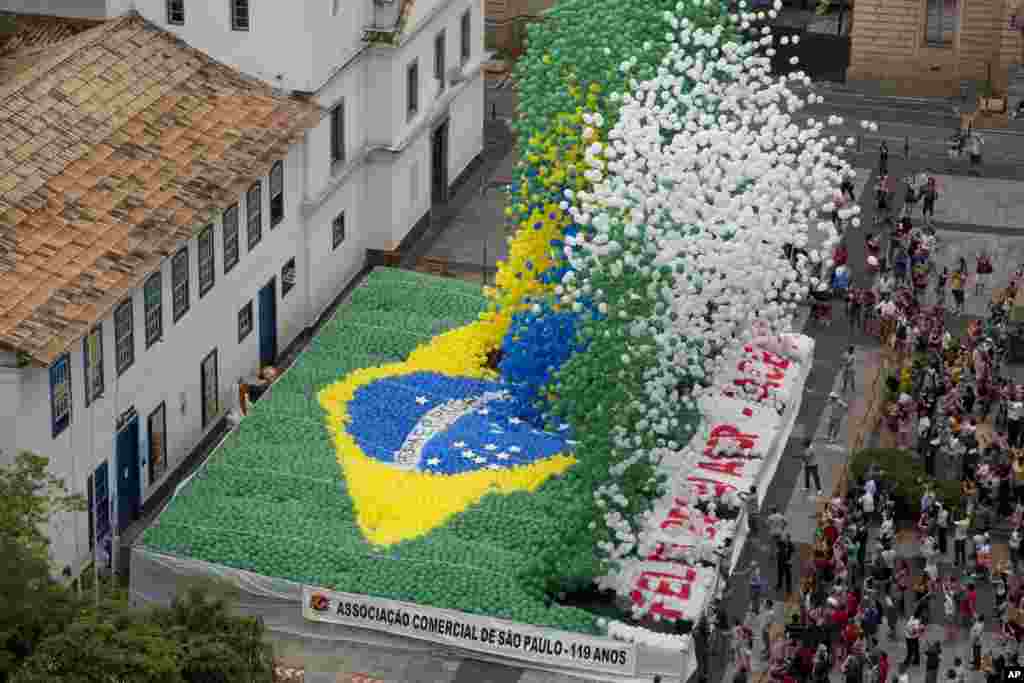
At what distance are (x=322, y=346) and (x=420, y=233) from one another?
13887 mm

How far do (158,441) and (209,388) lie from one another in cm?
384

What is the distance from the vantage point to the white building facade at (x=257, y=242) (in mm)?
62219

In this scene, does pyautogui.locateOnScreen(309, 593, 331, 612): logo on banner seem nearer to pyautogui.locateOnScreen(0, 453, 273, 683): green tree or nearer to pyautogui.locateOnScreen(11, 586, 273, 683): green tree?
pyautogui.locateOnScreen(11, 586, 273, 683): green tree

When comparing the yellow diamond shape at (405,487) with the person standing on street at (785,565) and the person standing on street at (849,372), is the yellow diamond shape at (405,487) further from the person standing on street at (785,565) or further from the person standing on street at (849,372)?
the person standing on street at (849,372)

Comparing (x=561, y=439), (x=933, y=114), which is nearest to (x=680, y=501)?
(x=561, y=439)

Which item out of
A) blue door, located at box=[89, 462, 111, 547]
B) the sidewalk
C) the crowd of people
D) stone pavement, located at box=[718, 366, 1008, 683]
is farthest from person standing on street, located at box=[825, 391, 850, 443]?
blue door, located at box=[89, 462, 111, 547]

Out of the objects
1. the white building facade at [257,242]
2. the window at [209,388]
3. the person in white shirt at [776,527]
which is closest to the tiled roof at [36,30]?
the white building facade at [257,242]

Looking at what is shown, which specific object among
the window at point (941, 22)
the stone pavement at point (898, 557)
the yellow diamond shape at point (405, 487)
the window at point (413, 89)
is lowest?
the stone pavement at point (898, 557)

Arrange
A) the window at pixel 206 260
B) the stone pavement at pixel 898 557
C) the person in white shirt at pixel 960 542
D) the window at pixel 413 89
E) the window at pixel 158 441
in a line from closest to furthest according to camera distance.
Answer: the stone pavement at pixel 898 557 < the person in white shirt at pixel 960 542 < the window at pixel 158 441 < the window at pixel 206 260 < the window at pixel 413 89

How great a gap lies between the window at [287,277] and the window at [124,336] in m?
11.9

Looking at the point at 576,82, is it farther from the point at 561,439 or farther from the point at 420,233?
the point at 420,233

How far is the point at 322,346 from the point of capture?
243 feet

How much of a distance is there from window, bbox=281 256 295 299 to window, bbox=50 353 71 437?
1592cm

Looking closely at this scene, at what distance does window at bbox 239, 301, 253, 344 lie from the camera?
73.1 metres
